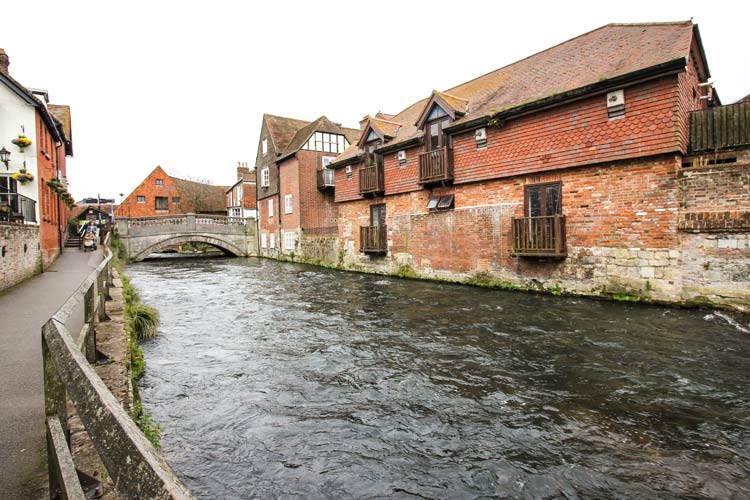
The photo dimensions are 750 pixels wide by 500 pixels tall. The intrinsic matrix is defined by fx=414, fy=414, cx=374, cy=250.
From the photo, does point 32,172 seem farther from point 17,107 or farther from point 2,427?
point 2,427

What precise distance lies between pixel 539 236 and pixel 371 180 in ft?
30.5

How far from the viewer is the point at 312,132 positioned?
30.0 meters

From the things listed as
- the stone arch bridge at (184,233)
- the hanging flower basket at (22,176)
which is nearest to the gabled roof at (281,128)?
the stone arch bridge at (184,233)

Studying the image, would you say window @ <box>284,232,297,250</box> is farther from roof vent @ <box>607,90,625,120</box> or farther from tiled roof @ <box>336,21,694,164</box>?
roof vent @ <box>607,90,625,120</box>

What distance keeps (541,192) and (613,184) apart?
2.16 metres

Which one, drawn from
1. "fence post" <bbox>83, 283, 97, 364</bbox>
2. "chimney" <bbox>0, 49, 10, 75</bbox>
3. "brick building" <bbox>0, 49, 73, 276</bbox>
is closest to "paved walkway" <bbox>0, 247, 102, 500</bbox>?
"fence post" <bbox>83, 283, 97, 364</bbox>

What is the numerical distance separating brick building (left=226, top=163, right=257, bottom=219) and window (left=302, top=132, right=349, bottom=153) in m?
18.8

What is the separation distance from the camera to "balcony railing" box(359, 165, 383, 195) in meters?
19.4

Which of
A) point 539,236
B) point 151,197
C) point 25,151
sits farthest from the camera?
point 151,197

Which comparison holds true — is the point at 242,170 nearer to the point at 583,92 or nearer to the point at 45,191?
the point at 45,191

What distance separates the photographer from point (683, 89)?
1065 centimetres

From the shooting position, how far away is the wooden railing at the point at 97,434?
3.36ft

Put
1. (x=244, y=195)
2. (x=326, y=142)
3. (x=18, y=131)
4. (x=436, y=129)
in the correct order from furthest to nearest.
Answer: (x=244, y=195) < (x=326, y=142) < (x=436, y=129) < (x=18, y=131)

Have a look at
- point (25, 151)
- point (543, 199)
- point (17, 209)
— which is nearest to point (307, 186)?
point (25, 151)
